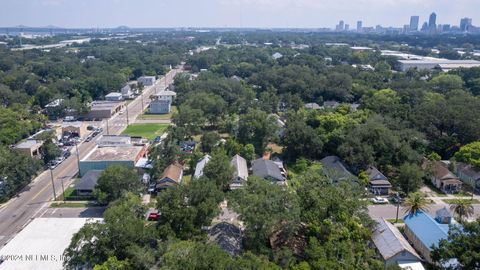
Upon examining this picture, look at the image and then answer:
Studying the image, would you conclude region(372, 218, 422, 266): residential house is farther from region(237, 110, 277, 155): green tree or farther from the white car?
region(237, 110, 277, 155): green tree

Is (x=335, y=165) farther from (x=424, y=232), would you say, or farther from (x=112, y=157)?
(x=112, y=157)

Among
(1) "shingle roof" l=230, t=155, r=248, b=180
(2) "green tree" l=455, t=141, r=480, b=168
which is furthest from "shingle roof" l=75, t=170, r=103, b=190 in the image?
(2) "green tree" l=455, t=141, r=480, b=168

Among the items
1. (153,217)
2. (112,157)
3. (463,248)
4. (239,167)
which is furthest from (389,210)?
(112,157)

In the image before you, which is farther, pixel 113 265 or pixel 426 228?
pixel 426 228

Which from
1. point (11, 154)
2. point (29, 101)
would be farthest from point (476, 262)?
point (29, 101)

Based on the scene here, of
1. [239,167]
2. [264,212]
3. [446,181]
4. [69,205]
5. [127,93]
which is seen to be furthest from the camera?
[127,93]

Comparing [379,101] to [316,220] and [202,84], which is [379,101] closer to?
[202,84]

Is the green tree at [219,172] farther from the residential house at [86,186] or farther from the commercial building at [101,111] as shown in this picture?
the commercial building at [101,111]
